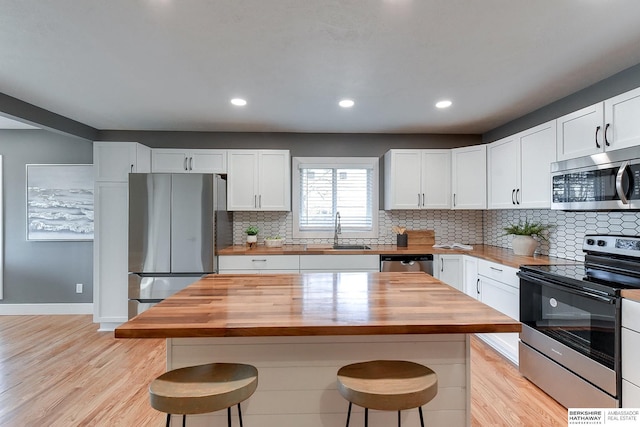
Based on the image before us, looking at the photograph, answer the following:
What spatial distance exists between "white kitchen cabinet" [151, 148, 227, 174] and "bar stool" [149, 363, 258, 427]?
118 inches

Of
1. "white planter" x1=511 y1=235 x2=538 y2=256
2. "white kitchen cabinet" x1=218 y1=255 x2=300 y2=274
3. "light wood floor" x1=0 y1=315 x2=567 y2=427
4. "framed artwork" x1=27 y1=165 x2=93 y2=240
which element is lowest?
"light wood floor" x1=0 y1=315 x2=567 y2=427

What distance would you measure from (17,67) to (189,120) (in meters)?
1.53

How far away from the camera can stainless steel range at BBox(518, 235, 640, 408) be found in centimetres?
186

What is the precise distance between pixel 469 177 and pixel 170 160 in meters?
3.68

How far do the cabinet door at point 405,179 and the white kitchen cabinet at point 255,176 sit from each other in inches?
52.1

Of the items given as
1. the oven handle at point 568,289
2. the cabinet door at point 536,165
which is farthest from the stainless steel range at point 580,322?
the cabinet door at point 536,165

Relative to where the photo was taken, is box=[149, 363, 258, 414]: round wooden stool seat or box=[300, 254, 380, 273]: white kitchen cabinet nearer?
box=[149, 363, 258, 414]: round wooden stool seat

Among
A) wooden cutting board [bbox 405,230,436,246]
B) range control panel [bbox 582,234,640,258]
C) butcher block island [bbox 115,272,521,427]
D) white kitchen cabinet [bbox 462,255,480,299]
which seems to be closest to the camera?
butcher block island [bbox 115,272,521,427]

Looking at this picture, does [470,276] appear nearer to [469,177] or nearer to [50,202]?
[469,177]

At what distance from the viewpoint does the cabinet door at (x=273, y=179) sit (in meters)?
4.01

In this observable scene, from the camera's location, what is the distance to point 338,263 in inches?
145

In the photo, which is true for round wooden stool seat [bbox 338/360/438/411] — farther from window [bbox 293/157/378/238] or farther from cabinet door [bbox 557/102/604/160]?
window [bbox 293/157/378/238]

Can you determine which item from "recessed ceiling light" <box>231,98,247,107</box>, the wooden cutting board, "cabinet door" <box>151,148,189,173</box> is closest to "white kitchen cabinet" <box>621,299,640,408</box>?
the wooden cutting board

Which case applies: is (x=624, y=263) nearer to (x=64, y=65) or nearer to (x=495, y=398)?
(x=495, y=398)
